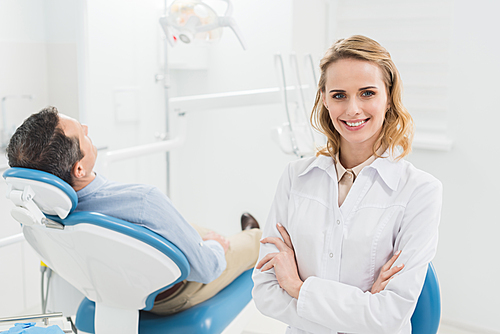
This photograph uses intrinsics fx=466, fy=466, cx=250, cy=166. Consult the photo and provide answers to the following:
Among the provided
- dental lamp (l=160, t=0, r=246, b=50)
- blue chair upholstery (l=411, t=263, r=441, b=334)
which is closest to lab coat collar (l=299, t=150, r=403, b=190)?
blue chair upholstery (l=411, t=263, r=441, b=334)

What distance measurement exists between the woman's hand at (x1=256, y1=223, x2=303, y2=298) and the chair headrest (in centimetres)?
54

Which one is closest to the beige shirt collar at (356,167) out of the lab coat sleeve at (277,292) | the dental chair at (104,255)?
the lab coat sleeve at (277,292)

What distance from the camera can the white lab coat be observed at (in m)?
0.98

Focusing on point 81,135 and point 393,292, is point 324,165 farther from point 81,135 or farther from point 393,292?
point 81,135

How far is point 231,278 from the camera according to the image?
6.03ft

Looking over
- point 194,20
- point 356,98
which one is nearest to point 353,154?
point 356,98

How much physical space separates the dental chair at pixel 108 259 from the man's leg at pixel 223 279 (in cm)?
5

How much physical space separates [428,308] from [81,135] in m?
1.05

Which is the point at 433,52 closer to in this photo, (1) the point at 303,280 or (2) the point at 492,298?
(2) the point at 492,298

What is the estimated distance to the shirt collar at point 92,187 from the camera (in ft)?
4.68

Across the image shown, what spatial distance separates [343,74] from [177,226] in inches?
26.8

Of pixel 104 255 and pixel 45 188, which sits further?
pixel 104 255

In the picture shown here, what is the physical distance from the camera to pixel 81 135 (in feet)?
4.51

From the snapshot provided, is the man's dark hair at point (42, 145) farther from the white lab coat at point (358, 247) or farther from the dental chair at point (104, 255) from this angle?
the white lab coat at point (358, 247)
